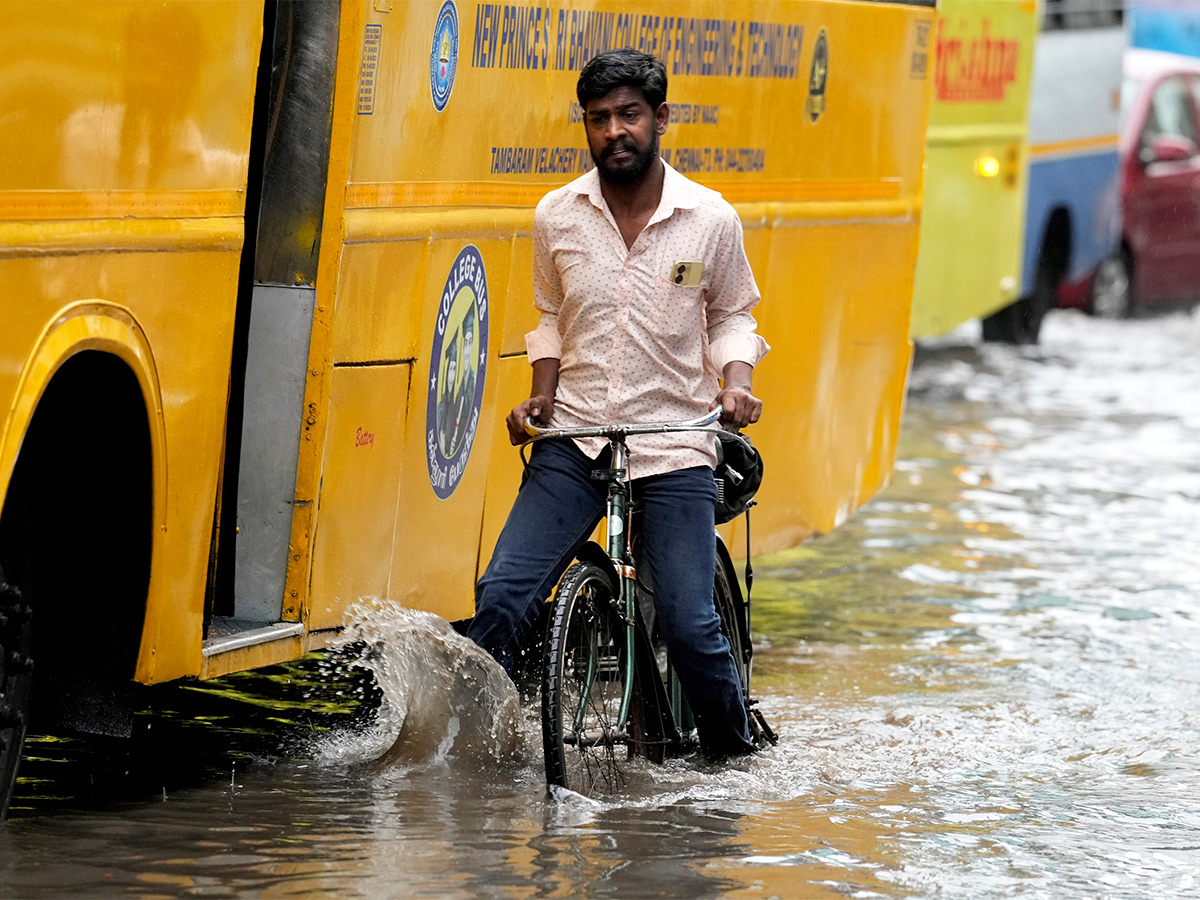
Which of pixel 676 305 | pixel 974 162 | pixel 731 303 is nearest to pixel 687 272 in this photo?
pixel 676 305

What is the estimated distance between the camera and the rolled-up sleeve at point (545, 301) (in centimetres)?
546

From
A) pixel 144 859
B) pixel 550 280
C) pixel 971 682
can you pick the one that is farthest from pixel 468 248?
pixel 971 682

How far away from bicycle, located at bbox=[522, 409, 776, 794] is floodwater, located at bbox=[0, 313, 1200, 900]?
0.11m

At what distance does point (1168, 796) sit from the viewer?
6.04 m

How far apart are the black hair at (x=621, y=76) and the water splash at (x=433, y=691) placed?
135cm

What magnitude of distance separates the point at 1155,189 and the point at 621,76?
619 inches

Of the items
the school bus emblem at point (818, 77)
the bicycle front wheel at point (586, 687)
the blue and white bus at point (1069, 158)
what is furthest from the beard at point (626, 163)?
the blue and white bus at point (1069, 158)

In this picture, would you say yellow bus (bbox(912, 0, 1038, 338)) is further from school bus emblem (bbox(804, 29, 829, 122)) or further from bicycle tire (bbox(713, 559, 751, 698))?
bicycle tire (bbox(713, 559, 751, 698))

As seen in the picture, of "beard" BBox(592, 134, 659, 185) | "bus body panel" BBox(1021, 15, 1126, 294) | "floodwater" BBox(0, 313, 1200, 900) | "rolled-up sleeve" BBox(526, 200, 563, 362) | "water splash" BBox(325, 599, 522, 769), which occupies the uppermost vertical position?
"bus body panel" BBox(1021, 15, 1126, 294)

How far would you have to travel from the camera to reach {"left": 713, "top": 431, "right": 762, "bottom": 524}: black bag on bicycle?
5.71 m

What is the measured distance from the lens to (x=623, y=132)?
5230mm

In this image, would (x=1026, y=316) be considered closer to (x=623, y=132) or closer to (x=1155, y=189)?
(x=1155, y=189)

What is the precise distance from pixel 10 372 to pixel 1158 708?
428 centimetres

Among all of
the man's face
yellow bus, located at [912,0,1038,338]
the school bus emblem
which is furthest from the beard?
yellow bus, located at [912,0,1038,338]
